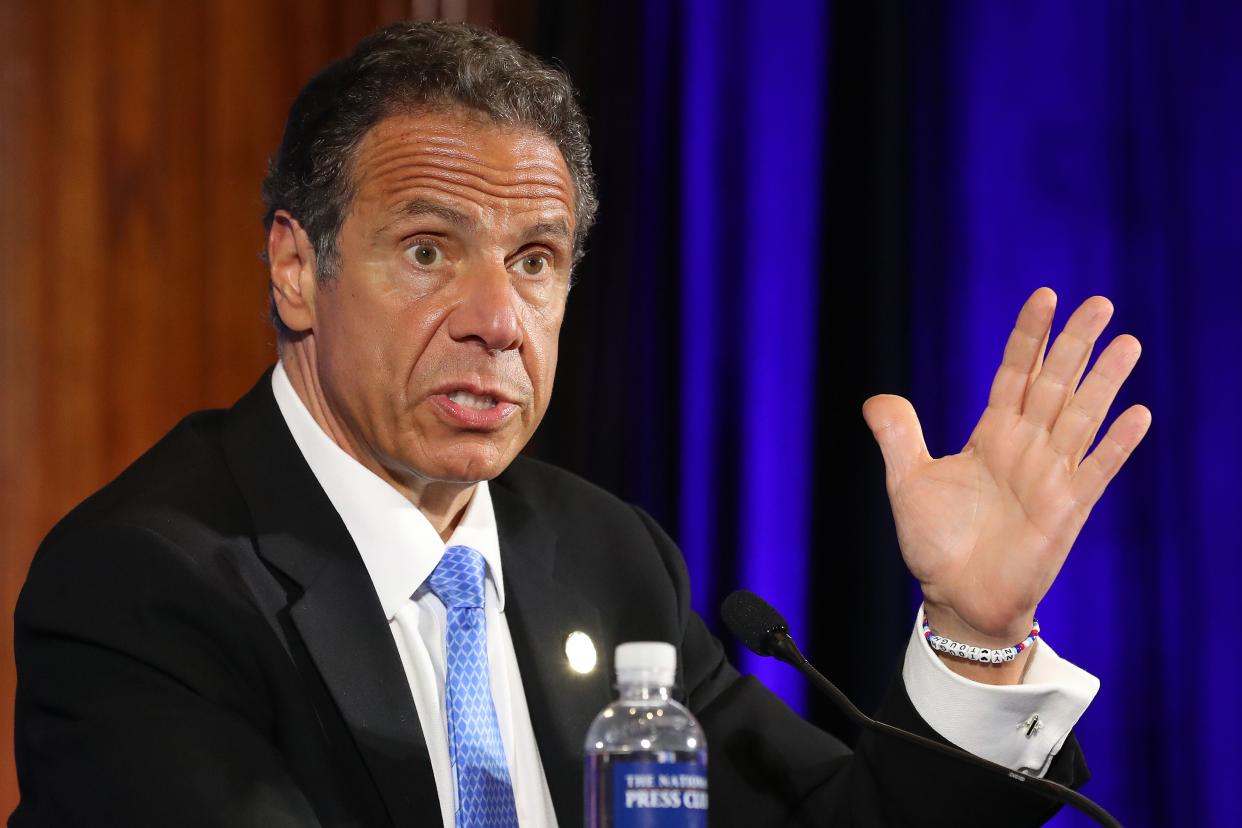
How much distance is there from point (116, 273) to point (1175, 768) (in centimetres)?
207

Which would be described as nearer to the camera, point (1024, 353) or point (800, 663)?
point (800, 663)

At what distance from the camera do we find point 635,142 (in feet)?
9.15

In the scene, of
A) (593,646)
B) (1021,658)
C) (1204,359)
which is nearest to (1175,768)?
(1204,359)

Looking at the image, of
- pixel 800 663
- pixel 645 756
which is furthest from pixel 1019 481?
pixel 645 756

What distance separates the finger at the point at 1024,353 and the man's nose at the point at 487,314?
1.88ft

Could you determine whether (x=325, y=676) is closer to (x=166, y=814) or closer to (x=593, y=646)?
(x=166, y=814)

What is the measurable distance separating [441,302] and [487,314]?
0.06m

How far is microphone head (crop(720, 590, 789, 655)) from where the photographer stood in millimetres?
1340

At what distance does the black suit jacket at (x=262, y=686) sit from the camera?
4.38 ft

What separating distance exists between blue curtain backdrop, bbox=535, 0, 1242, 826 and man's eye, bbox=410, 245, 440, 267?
3.52 ft

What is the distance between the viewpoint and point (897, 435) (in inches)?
62.8

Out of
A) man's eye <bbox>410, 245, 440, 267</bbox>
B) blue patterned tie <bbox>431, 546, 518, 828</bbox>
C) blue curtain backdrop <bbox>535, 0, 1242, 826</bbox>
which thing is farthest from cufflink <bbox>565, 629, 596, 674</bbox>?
blue curtain backdrop <bbox>535, 0, 1242, 826</bbox>

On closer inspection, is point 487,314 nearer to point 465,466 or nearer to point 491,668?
point 465,466

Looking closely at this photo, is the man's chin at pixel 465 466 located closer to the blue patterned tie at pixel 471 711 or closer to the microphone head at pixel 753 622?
the blue patterned tie at pixel 471 711
